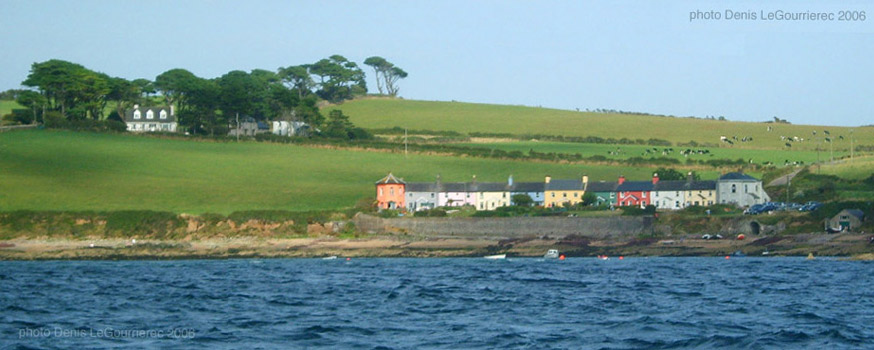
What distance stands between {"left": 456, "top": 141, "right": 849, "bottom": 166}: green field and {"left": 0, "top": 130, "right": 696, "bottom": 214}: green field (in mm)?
10999

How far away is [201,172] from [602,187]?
36.1m

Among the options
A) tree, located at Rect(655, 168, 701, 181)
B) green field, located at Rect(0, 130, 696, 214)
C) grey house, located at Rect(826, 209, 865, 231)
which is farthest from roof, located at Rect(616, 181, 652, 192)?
grey house, located at Rect(826, 209, 865, 231)

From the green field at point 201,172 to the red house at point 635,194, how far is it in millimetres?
8712

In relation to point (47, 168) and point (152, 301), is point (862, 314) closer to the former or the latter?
point (152, 301)

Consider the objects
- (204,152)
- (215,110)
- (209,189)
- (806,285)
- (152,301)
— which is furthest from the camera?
(215,110)

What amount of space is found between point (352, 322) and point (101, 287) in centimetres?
1831

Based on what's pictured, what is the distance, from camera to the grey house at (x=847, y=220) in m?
71.4

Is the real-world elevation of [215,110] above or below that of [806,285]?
above

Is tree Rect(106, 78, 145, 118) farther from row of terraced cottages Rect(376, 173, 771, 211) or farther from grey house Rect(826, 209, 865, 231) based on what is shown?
grey house Rect(826, 209, 865, 231)

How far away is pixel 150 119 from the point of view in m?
133

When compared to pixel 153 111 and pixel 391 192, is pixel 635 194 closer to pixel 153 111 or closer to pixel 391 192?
pixel 391 192

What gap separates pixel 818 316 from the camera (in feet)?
119

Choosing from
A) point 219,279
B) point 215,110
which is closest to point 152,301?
point 219,279

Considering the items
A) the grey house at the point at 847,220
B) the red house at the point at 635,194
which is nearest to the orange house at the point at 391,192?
the red house at the point at 635,194
